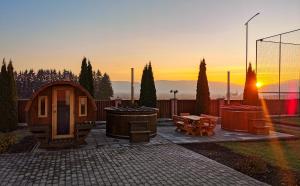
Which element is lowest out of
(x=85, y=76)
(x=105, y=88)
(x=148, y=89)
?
(x=148, y=89)

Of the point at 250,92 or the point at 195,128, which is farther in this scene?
the point at 250,92

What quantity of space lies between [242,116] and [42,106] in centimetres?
1117

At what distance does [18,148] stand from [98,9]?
27.6ft

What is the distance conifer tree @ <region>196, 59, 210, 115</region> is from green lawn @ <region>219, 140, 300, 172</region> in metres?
9.53

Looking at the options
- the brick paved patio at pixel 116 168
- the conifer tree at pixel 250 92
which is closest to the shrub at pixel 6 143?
the brick paved patio at pixel 116 168

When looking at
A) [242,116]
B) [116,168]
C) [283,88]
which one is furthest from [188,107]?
[116,168]

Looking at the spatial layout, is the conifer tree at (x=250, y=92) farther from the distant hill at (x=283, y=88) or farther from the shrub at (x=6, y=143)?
the shrub at (x=6, y=143)

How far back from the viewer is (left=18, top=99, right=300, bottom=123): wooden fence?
22203 millimetres

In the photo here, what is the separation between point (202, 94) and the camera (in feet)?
83.5

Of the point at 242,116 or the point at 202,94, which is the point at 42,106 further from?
the point at 202,94

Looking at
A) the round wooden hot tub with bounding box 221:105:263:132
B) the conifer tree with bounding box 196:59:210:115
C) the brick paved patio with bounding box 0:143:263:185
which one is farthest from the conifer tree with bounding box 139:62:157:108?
the brick paved patio with bounding box 0:143:263:185

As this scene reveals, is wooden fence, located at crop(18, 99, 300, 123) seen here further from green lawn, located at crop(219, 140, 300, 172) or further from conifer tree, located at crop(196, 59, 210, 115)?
green lawn, located at crop(219, 140, 300, 172)

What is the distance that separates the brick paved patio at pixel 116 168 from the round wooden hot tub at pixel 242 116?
6865mm

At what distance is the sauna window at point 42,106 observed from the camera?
1398cm
